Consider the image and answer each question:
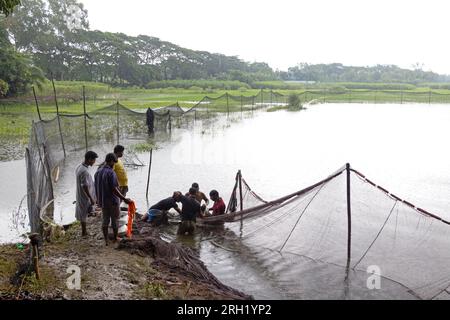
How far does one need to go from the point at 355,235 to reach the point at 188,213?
2.93m

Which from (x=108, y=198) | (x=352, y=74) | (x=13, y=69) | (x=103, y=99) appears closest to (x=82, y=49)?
(x=103, y=99)

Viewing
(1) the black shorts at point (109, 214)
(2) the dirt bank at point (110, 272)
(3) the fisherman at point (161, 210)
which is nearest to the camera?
(2) the dirt bank at point (110, 272)

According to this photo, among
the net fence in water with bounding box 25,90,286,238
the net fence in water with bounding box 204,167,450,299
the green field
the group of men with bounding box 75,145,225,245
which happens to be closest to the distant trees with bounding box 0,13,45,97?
the green field

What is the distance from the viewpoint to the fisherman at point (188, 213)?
8.29m

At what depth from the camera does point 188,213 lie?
330 inches

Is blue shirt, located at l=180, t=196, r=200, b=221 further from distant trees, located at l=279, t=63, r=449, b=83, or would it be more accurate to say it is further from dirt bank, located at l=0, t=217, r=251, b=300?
distant trees, located at l=279, t=63, r=449, b=83

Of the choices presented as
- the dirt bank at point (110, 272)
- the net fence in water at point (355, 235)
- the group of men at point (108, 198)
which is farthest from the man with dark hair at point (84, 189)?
the net fence in water at point (355, 235)

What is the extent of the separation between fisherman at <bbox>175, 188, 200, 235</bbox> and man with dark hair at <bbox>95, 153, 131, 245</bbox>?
5.92ft

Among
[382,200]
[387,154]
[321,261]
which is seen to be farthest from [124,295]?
[387,154]

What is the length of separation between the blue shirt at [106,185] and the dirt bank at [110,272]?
61 centimetres

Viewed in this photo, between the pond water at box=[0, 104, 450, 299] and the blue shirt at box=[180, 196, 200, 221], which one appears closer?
the pond water at box=[0, 104, 450, 299]

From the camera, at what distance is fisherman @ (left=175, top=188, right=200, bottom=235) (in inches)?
326

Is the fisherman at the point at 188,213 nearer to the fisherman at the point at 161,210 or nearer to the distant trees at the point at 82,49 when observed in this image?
the fisherman at the point at 161,210

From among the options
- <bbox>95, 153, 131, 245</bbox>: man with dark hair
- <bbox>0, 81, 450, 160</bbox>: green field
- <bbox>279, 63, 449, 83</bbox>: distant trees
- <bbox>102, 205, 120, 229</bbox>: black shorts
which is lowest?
<bbox>102, 205, 120, 229</bbox>: black shorts
